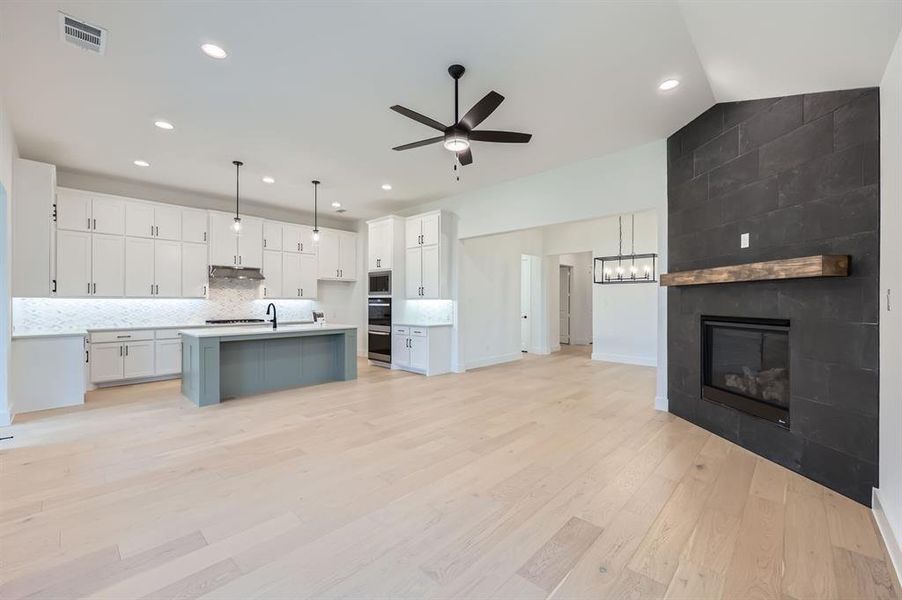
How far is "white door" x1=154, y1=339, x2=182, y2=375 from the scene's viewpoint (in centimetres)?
595

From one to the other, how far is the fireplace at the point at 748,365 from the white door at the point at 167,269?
7.48 metres

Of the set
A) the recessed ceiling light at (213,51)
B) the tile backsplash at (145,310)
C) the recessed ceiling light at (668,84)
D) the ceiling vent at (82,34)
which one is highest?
the recessed ceiling light at (668,84)

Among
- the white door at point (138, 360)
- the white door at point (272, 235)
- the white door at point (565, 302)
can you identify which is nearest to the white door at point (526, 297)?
the white door at point (565, 302)

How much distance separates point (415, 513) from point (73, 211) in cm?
652

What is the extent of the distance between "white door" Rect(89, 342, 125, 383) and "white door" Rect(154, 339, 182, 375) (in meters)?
0.43

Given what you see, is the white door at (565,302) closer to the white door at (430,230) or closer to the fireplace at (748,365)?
the white door at (430,230)

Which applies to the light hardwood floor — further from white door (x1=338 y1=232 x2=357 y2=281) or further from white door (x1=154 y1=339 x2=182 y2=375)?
white door (x1=338 y1=232 x2=357 y2=281)

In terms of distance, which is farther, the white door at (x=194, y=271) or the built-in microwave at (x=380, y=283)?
the built-in microwave at (x=380, y=283)

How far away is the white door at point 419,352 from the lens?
655 centimetres

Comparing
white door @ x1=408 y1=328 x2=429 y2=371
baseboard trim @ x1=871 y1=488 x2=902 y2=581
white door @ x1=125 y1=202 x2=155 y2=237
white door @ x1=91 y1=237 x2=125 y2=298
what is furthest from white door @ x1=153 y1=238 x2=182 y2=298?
baseboard trim @ x1=871 y1=488 x2=902 y2=581

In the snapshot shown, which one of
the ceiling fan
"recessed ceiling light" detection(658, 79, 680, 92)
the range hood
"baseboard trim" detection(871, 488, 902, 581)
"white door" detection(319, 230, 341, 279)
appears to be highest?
"recessed ceiling light" detection(658, 79, 680, 92)

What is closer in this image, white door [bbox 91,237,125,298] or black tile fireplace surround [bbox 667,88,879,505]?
black tile fireplace surround [bbox 667,88,879,505]

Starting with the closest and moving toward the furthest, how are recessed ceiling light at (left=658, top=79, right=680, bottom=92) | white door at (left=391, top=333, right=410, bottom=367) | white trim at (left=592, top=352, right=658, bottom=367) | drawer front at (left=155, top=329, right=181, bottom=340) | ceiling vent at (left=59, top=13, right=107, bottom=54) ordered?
1. ceiling vent at (left=59, top=13, right=107, bottom=54)
2. recessed ceiling light at (left=658, top=79, right=680, bottom=92)
3. drawer front at (left=155, top=329, right=181, bottom=340)
4. white door at (left=391, top=333, right=410, bottom=367)
5. white trim at (left=592, top=352, right=658, bottom=367)

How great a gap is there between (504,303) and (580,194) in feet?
10.8
